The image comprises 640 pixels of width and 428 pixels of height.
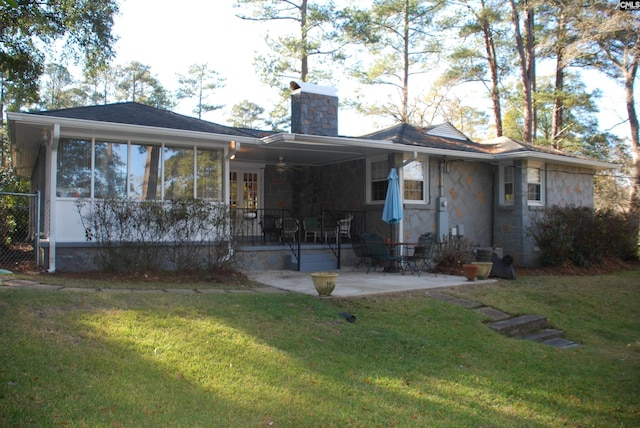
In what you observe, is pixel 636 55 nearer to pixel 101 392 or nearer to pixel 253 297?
pixel 253 297

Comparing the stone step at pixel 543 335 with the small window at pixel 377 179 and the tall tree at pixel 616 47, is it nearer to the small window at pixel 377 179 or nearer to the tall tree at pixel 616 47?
the small window at pixel 377 179

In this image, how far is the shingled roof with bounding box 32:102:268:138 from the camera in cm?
909

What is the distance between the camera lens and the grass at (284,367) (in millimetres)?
3797

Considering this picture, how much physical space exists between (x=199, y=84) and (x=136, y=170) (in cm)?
2834

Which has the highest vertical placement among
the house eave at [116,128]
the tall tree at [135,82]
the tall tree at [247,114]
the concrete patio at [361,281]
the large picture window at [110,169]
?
the tall tree at [135,82]

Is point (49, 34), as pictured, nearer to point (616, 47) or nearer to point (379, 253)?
point (379, 253)

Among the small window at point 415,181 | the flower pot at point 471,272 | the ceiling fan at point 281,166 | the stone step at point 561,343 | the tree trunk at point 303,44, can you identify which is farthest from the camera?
the tree trunk at point 303,44

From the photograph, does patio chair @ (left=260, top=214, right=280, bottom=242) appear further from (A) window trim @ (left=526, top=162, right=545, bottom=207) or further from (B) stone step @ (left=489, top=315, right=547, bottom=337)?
(A) window trim @ (left=526, top=162, right=545, bottom=207)

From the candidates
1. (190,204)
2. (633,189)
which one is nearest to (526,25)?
(633,189)

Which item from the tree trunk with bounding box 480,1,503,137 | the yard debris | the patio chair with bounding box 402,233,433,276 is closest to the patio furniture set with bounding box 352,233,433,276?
the patio chair with bounding box 402,233,433,276

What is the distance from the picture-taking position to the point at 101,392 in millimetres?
3826

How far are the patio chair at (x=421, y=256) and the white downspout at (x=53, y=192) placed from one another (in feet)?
22.0

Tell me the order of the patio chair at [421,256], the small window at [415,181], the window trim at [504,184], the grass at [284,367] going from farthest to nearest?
the window trim at [504,184] → the small window at [415,181] → the patio chair at [421,256] → the grass at [284,367]

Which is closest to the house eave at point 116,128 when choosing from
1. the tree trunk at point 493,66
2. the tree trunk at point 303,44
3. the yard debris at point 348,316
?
the yard debris at point 348,316
